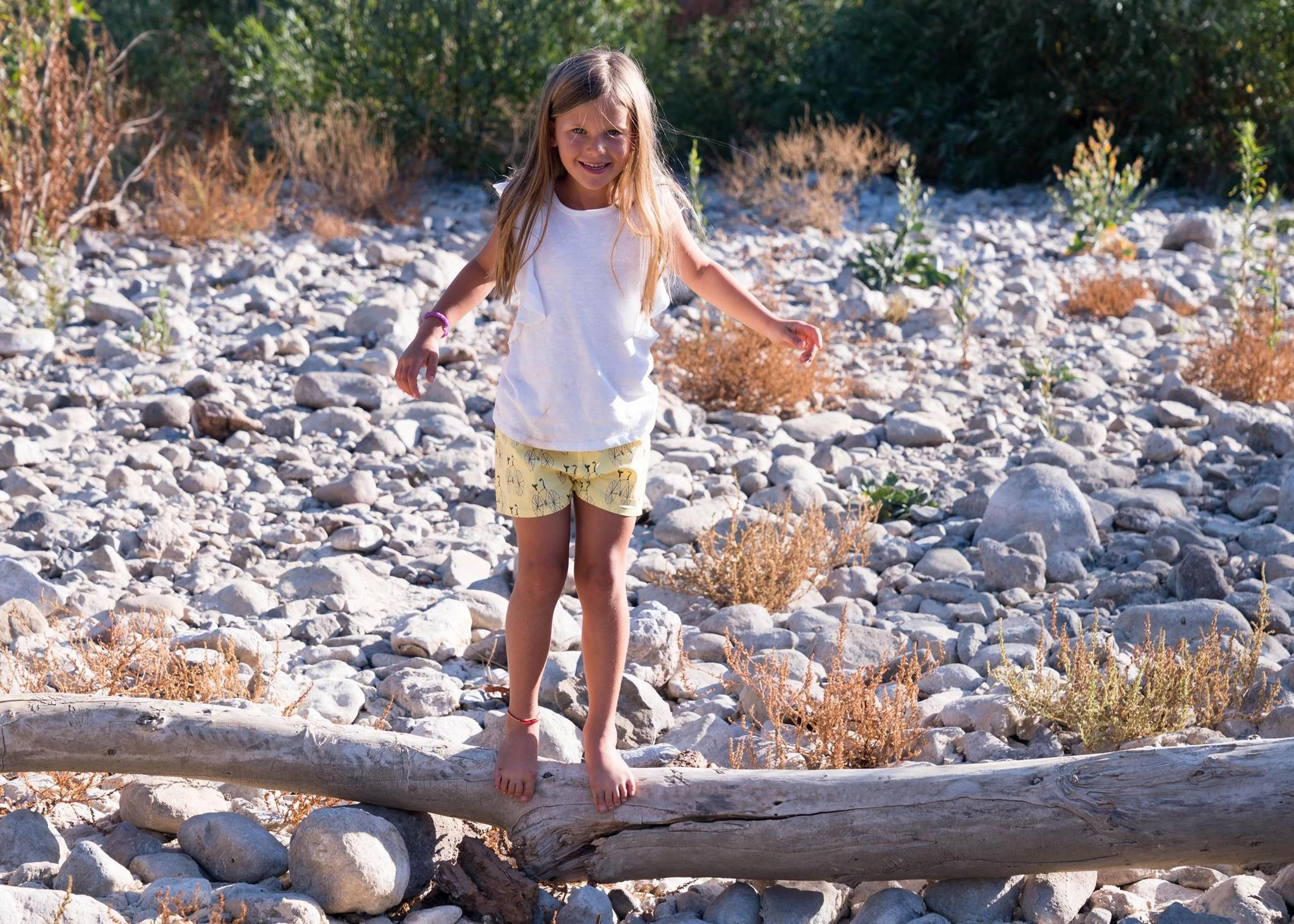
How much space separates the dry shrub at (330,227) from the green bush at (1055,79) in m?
4.58

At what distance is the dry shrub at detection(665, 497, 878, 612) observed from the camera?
13.9 feet

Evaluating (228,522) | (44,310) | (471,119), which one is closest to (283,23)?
(471,119)

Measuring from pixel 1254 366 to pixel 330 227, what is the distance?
5.49 meters

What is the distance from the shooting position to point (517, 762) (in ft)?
9.10

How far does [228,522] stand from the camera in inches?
185

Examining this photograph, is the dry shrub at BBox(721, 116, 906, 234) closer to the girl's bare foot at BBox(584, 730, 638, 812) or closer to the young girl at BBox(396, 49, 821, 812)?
the young girl at BBox(396, 49, 821, 812)

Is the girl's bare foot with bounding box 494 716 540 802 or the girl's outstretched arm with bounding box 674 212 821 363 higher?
the girl's outstretched arm with bounding box 674 212 821 363

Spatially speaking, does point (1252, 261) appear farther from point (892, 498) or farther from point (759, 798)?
point (759, 798)

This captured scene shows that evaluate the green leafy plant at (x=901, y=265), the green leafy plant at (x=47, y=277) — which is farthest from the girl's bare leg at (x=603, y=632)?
the green leafy plant at (x=901, y=265)

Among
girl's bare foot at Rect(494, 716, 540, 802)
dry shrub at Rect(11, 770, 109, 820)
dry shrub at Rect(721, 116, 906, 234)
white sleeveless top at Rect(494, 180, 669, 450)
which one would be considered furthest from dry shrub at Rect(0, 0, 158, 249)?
girl's bare foot at Rect(494, 716, 540, 802)

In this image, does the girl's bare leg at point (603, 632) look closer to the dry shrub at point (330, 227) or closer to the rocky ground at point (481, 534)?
the rocky ground at point (481, 534)

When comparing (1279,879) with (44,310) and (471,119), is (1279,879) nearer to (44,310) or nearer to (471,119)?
(44,310)

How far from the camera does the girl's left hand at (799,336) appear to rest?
2902 millimetres

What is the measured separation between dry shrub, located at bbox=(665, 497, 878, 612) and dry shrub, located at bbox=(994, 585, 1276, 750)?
Result: 93cm
